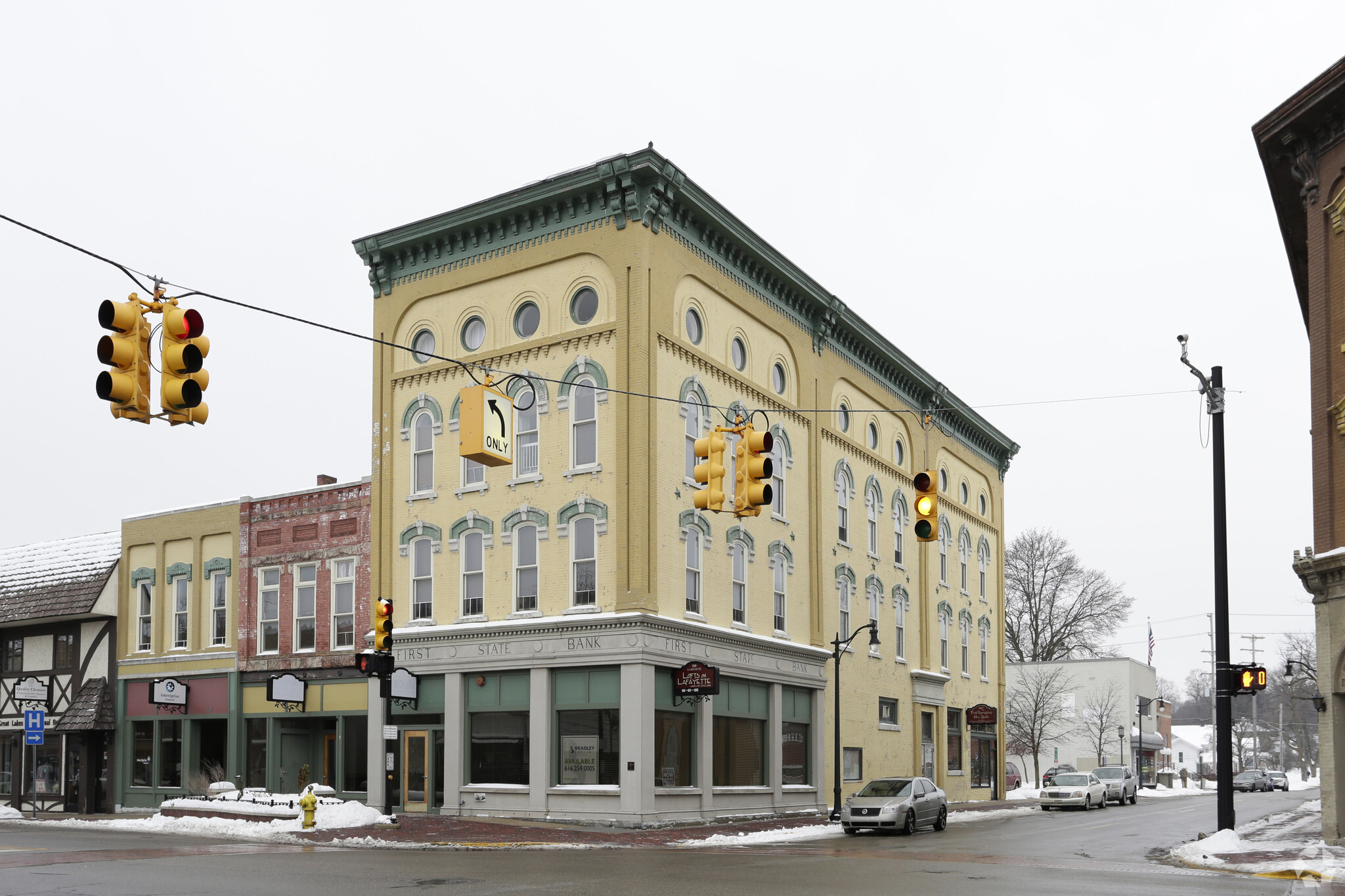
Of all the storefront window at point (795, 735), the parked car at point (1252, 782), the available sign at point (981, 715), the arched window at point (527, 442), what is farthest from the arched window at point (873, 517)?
the parked car at point (1252, 782)

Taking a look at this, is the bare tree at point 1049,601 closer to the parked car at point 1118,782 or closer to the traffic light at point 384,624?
the parked car at point 1118,782

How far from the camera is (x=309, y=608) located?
3859 centimetres

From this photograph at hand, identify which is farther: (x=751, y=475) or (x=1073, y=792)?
(x=1073, y=792)

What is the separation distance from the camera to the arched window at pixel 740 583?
36.0 metres

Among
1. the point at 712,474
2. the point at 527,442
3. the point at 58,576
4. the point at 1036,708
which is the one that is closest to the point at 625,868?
the point at 712,474

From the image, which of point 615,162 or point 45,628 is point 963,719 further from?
point 45,628

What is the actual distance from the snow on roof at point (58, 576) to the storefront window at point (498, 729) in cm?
1599

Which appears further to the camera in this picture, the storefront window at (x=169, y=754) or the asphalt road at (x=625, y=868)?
the storefront window at (x=169, y=754)

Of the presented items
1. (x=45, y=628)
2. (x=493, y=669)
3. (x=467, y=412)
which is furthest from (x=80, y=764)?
(x=467, y=412)

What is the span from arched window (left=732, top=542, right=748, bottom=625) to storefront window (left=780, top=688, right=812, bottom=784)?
10.2 feet

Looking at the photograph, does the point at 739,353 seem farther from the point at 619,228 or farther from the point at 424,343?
the point at 424,343

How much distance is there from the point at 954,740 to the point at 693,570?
23.0 m

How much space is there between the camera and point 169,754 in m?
40.7

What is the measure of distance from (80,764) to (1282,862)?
3497cm
